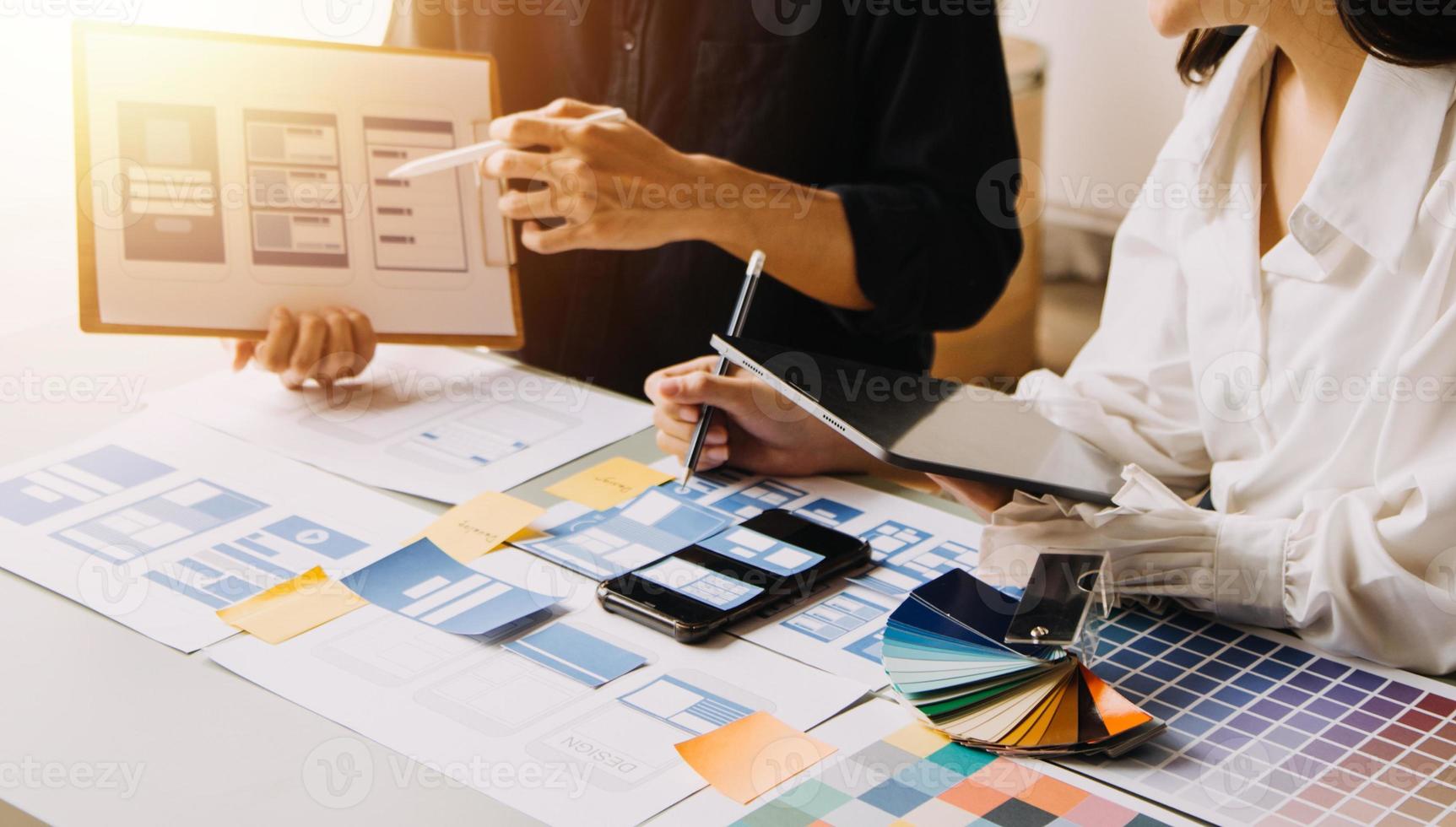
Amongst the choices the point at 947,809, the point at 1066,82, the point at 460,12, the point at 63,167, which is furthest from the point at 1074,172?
the point at 947,809

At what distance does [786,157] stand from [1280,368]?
2.15 feet

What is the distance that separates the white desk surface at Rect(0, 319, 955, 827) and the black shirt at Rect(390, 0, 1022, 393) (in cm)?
78

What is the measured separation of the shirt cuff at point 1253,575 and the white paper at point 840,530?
0.67 feet

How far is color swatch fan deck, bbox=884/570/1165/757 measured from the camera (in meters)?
0.88

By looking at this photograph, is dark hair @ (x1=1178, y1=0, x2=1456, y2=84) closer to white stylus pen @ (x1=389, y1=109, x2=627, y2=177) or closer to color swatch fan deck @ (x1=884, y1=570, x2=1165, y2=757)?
color swatch fan deck @ (x1=884, y1=570, x2=1165, y2=757)

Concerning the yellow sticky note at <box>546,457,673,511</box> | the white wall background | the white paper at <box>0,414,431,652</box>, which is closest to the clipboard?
the white paper at <box>0,414,431,652</box>

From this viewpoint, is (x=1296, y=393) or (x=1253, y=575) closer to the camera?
(x=1253, y=575)

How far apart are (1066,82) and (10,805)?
3082mm

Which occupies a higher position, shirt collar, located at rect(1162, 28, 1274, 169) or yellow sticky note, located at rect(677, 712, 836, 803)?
shirt collar, located at rect(1162, 28, 1274, 169)

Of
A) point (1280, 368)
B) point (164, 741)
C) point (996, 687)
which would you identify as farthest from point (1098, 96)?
point (164, 741)

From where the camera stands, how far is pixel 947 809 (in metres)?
0.82

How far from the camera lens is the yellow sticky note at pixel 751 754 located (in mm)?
842

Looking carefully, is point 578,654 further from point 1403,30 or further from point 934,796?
point 1403,30

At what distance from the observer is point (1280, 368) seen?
3.86 ft
